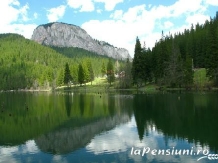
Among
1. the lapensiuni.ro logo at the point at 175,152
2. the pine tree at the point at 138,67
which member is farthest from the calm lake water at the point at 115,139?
the pine tree at the point at 138,67

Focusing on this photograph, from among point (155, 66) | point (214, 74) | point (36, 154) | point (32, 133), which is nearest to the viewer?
point (36, 154)

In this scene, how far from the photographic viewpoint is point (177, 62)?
111 meters

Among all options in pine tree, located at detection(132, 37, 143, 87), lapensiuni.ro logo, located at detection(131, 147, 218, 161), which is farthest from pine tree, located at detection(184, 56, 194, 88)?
lapensiuni.ro logo, located at detection(131, 147, 218, 161)

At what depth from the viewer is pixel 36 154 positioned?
25359 millimetres

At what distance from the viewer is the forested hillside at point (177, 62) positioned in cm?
9931

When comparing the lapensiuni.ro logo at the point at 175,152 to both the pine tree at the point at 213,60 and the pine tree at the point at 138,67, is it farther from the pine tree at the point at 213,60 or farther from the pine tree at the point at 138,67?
the pine tree at the point at 138,67

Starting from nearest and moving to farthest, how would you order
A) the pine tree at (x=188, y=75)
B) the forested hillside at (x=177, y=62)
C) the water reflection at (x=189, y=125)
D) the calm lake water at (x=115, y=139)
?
the calm lake water at (x=115, y=139), the water reflection at (x=189, y=125), the forested hillside at (x=177, y=62), the pine tree at (x=188, y=75)

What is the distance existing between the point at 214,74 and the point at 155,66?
115 feet

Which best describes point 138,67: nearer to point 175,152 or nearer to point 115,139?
point 115,139

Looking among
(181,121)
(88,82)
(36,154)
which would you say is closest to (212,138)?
(181,121)

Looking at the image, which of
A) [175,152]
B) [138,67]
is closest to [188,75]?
[138,67]

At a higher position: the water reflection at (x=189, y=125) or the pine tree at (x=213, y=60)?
the pine tree at (x=213, y=60)

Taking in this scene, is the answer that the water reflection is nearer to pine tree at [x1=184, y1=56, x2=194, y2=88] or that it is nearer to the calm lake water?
the calm lake water

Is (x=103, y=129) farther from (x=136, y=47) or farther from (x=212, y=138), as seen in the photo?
(x=136, y=47)
